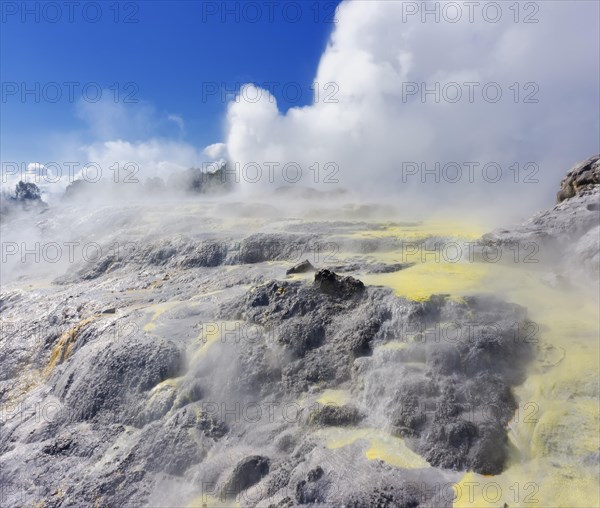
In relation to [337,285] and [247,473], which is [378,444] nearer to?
[247,473]

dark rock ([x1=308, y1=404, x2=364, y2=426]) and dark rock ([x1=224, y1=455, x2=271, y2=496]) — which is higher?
dark rock ([x1=308, y1=404, x2=364, y2=426])

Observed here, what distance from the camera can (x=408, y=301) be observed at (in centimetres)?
1095

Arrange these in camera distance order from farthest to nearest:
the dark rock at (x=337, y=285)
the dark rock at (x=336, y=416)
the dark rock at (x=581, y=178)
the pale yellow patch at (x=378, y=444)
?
1. the dark rock at (x=581, y=178)
2. the dark rock at (x=337, y=285)
3. the dark rock at (x=336, y=416)
4. the pale yellow patch at (x=378, y=444)

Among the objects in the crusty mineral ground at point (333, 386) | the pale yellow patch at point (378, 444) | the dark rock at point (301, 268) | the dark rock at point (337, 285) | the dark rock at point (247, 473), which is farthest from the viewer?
the dark rock at point (301, 268)

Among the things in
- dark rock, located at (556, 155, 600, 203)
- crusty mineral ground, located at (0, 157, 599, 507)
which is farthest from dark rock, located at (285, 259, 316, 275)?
dark rock, located at (556, 155, 600, 203)

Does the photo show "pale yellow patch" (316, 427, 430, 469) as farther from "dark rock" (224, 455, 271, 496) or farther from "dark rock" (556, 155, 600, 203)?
"dark rock" (556, 155, 600, 203)

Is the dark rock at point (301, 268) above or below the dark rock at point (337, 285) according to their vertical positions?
above

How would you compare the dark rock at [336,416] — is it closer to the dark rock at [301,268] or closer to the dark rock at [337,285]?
the dark rock at [337,285]

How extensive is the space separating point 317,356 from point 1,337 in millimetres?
13088

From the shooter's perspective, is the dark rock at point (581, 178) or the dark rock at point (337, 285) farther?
the dark rock at point (581, 178)

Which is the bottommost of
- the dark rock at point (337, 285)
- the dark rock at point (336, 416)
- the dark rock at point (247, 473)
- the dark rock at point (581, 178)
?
the dark rock at point (247, 473)

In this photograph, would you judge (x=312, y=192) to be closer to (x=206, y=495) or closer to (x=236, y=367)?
(x=236, y=367)

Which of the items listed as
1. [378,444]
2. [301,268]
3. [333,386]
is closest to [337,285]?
[301,268]

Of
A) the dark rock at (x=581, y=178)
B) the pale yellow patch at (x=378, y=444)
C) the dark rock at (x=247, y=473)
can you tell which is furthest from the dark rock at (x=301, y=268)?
the dark rock at (x=581, y=178)
